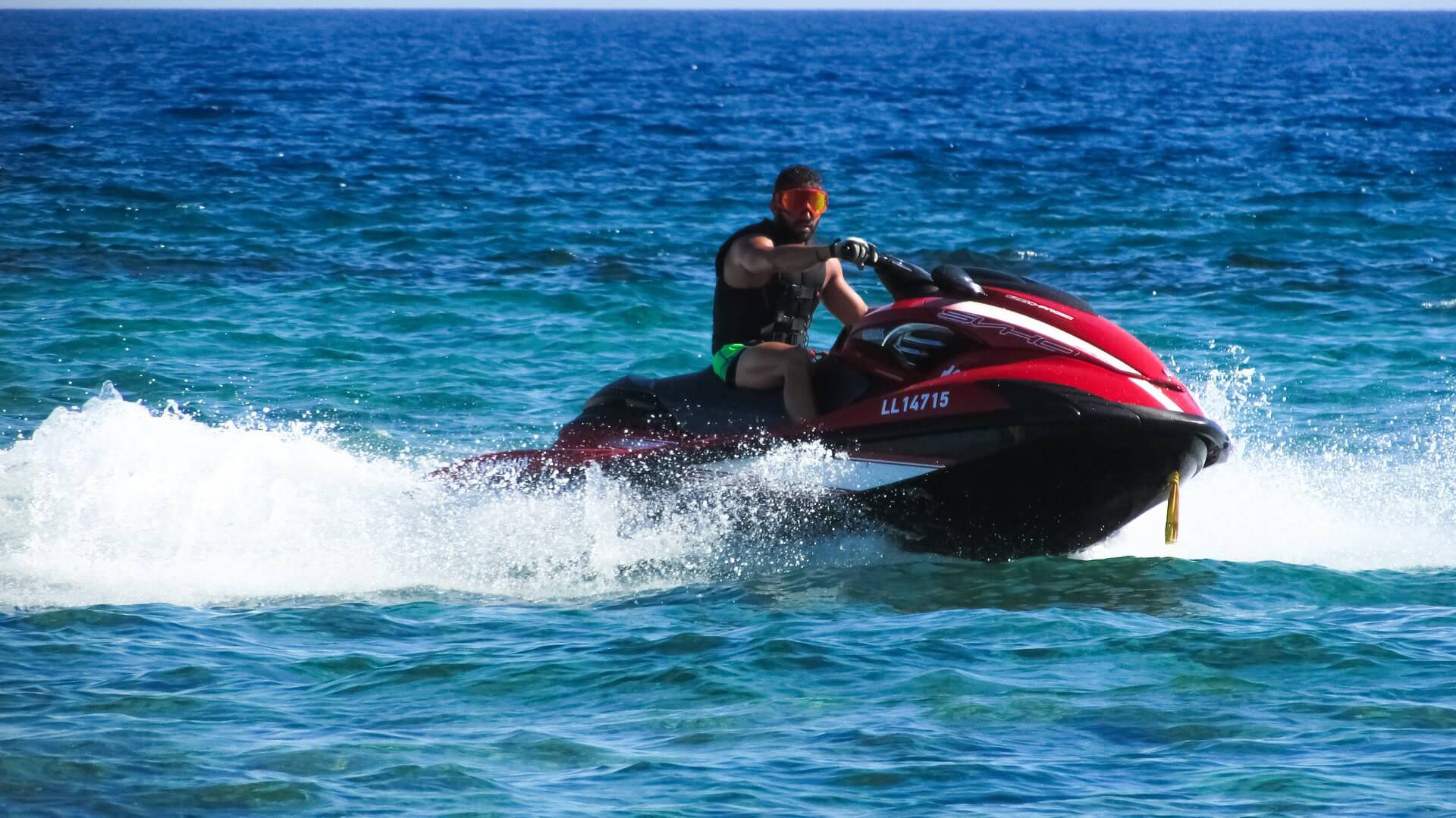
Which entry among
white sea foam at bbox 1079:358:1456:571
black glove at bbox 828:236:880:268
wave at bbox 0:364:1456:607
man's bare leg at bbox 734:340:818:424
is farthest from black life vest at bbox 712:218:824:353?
white sea foam at bbox 1079:358:1456:571

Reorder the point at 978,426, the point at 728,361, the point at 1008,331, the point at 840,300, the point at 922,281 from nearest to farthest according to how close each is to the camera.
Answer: the point at 978,426 < the point at 1008,331 < the point at 922,281 < the point at 728,361 < the point at 840,300

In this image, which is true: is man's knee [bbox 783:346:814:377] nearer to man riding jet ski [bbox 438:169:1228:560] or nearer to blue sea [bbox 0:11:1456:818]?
man riding jet ski [bbox 438:169:1228:560]

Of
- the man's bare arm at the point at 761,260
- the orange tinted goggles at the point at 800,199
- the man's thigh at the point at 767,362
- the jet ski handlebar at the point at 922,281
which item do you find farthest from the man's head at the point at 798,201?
the man's thigh at the point at 767,362

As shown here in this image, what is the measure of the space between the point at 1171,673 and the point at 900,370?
1.63 metres

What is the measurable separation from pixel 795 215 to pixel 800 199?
2.8 inches

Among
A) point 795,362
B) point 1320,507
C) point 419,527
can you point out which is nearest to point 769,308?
point 795,362

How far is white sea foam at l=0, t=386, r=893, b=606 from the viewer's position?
21.5 feet

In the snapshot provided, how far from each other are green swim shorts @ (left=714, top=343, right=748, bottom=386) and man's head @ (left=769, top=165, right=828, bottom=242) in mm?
501

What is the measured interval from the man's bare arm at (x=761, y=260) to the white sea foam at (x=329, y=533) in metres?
0.72

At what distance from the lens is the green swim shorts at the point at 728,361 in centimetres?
678

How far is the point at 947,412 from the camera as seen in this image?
20.0 ft

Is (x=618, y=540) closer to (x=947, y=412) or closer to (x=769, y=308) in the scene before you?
(x=769, y=308)

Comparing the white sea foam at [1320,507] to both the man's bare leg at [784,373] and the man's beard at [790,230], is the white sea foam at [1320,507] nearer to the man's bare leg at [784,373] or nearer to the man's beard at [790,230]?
the man's bare leg at [784,373]

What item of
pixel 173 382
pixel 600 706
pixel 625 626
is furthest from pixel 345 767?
pixel 173 382
